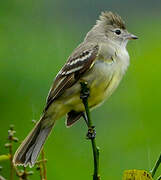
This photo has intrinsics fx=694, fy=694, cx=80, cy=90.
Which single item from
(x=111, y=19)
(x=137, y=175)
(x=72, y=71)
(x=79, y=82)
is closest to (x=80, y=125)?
(x=72, y=71)

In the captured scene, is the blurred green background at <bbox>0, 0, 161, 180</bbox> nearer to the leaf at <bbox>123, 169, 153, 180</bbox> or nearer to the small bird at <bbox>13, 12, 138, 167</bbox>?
the small bird at <bbox>13, 12, 138, 167</bbox>

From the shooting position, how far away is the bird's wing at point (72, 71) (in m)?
4.81

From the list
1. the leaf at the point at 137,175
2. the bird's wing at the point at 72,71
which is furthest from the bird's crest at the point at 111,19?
the leaf at the point at 137,175

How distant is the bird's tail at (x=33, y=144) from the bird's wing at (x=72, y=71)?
17 centimetres

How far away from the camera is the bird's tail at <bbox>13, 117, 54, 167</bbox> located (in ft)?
13.7

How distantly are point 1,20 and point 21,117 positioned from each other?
1029 millimetres

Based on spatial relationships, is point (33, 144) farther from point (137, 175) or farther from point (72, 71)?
point (137, 175)

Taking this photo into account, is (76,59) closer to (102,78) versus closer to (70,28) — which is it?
(102,78)

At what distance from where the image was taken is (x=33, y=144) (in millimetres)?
4727

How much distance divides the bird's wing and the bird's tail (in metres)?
0.17

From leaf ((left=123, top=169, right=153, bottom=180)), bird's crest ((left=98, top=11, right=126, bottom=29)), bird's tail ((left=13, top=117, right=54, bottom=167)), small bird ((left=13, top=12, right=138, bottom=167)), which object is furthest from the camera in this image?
bird's crest ((left=98, top=11, right=126, bottom=29))

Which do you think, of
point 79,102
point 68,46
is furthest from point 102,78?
point 68,46

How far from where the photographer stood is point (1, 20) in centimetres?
505

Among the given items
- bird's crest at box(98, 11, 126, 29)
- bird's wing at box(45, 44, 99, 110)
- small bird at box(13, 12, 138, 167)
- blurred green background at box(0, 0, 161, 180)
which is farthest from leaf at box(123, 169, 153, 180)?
bird's crest at box(98, 11, 126, 29)
